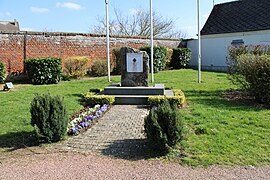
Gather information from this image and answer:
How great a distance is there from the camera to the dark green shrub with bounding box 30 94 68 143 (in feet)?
17.8

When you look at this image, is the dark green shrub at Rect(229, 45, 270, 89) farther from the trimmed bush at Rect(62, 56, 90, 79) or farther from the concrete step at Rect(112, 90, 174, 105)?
the trimmed bush at Rect(62, 56, 90, 79)

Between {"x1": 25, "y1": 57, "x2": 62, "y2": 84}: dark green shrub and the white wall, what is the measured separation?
38.3ft

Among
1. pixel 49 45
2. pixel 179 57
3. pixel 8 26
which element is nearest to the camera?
pixel 49 45

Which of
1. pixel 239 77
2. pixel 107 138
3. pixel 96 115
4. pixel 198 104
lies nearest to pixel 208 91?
pixel 239 77

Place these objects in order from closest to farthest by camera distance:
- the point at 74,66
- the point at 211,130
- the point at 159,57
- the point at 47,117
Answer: the point at 47,117
the point at 211,130
the point at 74,66
the point at 159,57

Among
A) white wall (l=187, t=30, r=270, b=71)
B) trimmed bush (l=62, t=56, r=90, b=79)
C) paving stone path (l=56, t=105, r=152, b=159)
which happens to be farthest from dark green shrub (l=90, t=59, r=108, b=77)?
paving stone path (l=56, t=105, r=152, b=159)

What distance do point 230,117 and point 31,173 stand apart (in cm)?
480

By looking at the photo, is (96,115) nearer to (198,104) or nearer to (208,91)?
(198,104)

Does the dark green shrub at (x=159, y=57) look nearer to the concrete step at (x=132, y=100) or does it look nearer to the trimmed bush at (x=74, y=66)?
the trimmed bush at (x=74, y=66)

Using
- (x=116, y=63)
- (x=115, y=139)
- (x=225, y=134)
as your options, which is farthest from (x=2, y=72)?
(x=225, y=134)

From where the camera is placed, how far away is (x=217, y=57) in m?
21.7

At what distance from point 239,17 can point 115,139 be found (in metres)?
18.8

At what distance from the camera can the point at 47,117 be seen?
5.45m

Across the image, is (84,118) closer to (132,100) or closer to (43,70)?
(132,100)
